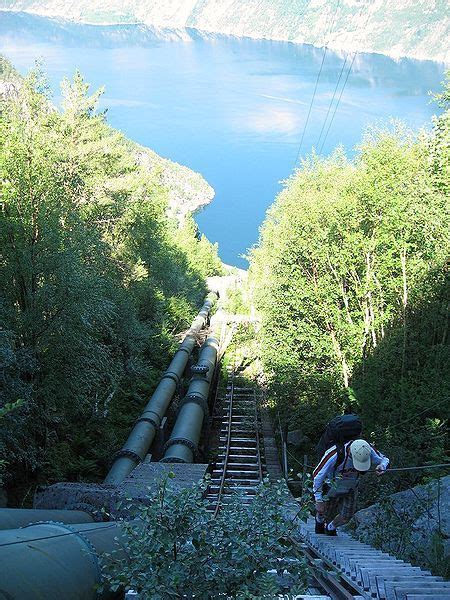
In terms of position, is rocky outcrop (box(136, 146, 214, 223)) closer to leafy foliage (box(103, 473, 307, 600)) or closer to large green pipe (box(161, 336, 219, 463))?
large green pipe (box(161, 336, 219, 463))

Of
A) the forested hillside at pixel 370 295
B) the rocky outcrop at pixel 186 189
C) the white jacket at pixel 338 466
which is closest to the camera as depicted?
the white jacket at pixel 338 466

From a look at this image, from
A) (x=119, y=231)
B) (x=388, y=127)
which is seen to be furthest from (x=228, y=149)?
(x=388, y=127)

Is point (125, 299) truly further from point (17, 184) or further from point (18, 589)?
point (18, 589)

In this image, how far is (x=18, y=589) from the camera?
4906 mm

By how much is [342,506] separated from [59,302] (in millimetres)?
11069

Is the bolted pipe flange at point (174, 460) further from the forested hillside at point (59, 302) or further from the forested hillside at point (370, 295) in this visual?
the forested hillside at point (370, 295)

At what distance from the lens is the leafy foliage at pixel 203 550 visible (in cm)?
462

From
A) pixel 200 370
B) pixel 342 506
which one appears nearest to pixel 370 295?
pixel 200 370

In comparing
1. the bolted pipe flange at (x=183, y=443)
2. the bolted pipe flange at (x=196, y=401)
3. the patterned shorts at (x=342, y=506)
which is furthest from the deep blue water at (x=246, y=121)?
the patterned shorts at (x=342, y=506)

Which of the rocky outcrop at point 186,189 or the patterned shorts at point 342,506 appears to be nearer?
the patterned shorts at point 342,506

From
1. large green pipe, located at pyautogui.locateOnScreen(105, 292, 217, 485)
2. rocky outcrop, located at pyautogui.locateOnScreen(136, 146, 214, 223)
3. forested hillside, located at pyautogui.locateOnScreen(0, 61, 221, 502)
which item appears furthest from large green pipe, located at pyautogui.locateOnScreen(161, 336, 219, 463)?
rocky outcrop, located at pyautogui.locateOnScreen(136, 146, 214, 223)

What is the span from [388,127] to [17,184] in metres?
12.5

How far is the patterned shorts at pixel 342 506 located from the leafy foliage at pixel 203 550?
3.47 meters

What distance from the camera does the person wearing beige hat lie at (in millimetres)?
7738
